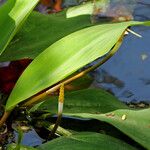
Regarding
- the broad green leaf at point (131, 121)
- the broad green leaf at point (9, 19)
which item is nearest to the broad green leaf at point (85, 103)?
the broad green leaf at point (131, 121)

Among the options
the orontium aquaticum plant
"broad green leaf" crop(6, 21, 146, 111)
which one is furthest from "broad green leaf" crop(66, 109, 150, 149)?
"broad green leaf" crop(6, 21, 146, 111)

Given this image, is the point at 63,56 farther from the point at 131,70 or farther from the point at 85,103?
the point at 131,70

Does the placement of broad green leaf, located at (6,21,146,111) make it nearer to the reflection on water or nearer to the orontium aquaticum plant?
the orontium aquaticum plant

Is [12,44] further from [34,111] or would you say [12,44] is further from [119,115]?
[119,115]

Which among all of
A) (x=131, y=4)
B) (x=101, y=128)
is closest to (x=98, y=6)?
(x=131, y=4)

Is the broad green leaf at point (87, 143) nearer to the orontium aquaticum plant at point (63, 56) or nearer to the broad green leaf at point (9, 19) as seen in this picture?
the orontium aquaticum plant at point (63, 56)
